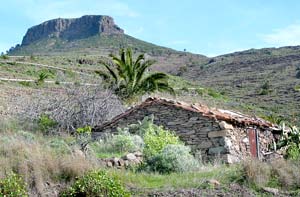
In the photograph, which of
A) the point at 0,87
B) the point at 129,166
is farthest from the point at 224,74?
the point at 129,166

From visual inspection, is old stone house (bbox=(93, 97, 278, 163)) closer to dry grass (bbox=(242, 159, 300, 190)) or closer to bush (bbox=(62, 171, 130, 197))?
dry grass (bbox=(242, 159, 300, 190))

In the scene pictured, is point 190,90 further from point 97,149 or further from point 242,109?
point 97,149

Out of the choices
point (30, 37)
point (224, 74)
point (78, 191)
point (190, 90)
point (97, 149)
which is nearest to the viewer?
point (78, 191)

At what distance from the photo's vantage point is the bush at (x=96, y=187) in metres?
Answer: 10.2

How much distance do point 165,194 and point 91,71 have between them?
43471mm

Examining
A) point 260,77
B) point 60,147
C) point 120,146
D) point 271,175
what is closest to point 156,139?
point 120,146

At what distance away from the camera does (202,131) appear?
17.5m

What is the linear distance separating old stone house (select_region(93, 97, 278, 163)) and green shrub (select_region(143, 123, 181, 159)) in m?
0.61

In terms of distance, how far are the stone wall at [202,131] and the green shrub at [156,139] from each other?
1.72ft

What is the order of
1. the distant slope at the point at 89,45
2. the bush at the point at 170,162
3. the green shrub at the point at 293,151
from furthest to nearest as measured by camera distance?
the distant slope at the point at 89,45, the green shrub at the point at 293,151, the bush at the point at 170,162

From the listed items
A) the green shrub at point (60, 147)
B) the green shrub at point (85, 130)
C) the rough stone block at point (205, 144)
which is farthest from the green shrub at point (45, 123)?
the rough stone block at point (205, 144)

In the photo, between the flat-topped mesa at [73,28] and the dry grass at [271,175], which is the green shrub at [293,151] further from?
the flat-topped mesa at [73,28]

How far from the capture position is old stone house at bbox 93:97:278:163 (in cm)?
1712

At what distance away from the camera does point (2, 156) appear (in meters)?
11.5
